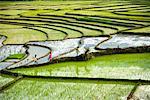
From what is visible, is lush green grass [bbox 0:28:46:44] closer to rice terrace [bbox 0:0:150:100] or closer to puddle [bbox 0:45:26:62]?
rice terrace [bbox 0:0:150:100]

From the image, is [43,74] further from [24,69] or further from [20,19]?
[20,19]

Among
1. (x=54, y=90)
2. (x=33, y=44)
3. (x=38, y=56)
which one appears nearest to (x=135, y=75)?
(x=54, y=90)

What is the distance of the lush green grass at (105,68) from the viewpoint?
875 centimetres

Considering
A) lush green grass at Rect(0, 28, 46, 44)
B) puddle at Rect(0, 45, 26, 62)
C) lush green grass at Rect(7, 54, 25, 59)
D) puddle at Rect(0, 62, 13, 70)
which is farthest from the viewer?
lush green grass at Rect(0, 28, 46, 44)

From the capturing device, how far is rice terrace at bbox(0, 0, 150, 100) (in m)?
7.62

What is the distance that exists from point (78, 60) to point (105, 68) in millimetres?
1318

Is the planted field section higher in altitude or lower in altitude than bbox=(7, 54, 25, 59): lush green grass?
higher

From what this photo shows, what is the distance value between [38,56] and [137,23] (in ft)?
20.9

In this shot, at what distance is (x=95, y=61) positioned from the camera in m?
10.4

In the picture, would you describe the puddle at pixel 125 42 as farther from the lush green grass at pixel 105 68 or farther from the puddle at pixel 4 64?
the puddle at pixel 4 64

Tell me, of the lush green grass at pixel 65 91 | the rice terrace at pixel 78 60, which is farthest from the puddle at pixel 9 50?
the lush green grass at pixel 65 91

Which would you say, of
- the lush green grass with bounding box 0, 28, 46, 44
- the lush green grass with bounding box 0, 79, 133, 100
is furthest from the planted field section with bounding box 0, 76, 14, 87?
the lush green grass with bounding box 0, 28, 46, 44

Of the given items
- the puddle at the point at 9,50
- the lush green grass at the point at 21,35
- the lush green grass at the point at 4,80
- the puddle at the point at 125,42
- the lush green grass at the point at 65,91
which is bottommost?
the lush green grass at the point at 21,35

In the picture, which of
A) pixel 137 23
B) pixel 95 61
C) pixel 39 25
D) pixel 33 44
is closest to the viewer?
pixel 95 61
